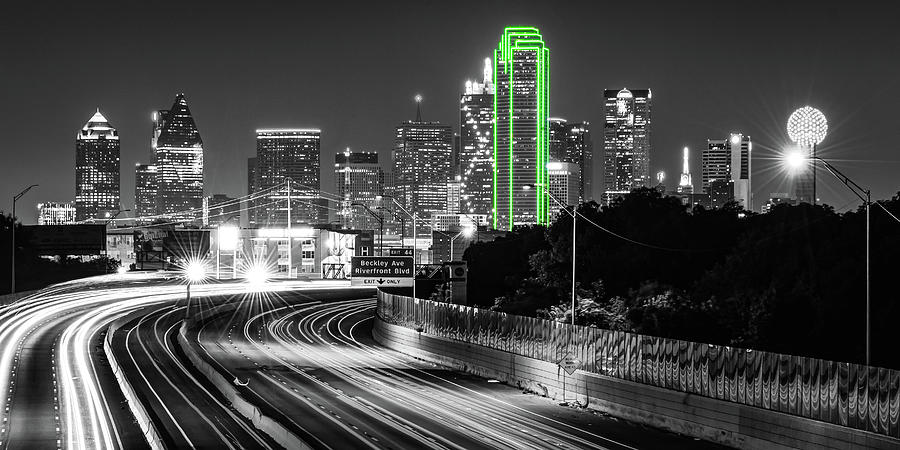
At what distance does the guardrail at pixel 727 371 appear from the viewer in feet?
87.4

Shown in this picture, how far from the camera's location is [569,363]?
133ft

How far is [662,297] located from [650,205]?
37.3 m

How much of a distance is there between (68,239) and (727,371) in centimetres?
12290

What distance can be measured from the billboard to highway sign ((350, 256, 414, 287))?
76.9 metres

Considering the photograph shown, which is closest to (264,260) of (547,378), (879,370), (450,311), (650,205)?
(650,205)

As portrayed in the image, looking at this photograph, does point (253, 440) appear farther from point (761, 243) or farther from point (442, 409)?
point (761, 243)

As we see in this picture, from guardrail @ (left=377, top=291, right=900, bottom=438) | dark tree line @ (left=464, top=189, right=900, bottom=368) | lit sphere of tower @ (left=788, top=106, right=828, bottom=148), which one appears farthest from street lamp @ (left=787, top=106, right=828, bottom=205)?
guardrail @ (left=377, top=291, right=900, bottom=438)

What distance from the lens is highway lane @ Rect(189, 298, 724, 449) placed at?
3234cm

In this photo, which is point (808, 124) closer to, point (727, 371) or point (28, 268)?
point (727, 371)

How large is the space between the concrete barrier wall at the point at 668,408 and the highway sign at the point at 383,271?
→ 19.0 metres

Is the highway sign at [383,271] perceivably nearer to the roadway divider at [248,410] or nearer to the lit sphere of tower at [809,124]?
the roadway divider at [248,410]

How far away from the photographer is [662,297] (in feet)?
182

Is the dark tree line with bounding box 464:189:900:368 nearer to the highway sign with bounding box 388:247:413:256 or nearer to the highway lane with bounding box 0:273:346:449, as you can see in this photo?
the highway lane with bounding box 0:273:346:449

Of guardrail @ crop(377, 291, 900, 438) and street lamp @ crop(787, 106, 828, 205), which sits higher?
street lamp @ crop(787, 106, 828, 205)
